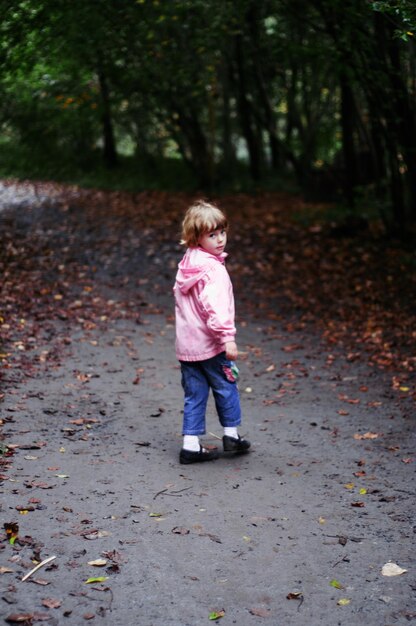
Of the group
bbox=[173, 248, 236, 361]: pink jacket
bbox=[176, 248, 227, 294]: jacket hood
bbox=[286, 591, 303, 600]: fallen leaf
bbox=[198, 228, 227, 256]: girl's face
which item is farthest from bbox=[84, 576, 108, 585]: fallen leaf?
bbox=[198, 228, 227, 256]: girl's face

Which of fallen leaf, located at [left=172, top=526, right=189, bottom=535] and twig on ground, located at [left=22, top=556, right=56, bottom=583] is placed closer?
twig on ground, located at [left=22, top=556, right=56, bottom=583]

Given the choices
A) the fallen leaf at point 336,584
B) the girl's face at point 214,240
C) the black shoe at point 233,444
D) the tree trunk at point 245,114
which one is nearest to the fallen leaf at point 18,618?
the fallen leaf at point 336,584

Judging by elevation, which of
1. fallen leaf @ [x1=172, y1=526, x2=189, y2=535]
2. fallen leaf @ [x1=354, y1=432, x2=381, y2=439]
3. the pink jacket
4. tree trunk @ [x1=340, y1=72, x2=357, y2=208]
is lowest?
fallen leaf @ [x1=354, y1=432, x2=381, y2=439]

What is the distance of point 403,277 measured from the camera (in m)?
11.8

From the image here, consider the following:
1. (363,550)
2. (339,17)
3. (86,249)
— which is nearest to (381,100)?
(339,17)

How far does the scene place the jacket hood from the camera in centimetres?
512

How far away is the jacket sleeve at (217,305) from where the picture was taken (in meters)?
5.05

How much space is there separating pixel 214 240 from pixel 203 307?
48 centimetres

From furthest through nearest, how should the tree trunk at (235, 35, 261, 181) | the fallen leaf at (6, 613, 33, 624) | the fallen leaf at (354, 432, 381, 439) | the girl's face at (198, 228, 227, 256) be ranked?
the tree trunk at (235, 35, 261, 181) → the fallen leaf at (354, 432, 381, 439) → the girl's face at (198, 228, 227, 256) → the fallen leaf at (6, 613, 33, 624)

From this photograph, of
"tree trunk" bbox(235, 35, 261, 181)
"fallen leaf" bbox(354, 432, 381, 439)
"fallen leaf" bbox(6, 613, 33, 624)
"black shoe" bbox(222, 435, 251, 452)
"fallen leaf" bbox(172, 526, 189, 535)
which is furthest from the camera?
"tree trunk" bbox(235, 35, 261, 181)

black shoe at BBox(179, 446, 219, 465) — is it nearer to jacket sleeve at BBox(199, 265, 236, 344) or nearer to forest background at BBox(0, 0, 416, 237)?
jacket sleeve at BBox(199, 265, 236, 344)

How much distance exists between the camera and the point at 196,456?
5391mm

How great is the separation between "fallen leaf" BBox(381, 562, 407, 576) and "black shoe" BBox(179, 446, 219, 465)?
1834mm

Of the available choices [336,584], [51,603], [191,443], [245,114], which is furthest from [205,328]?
[245,114]
